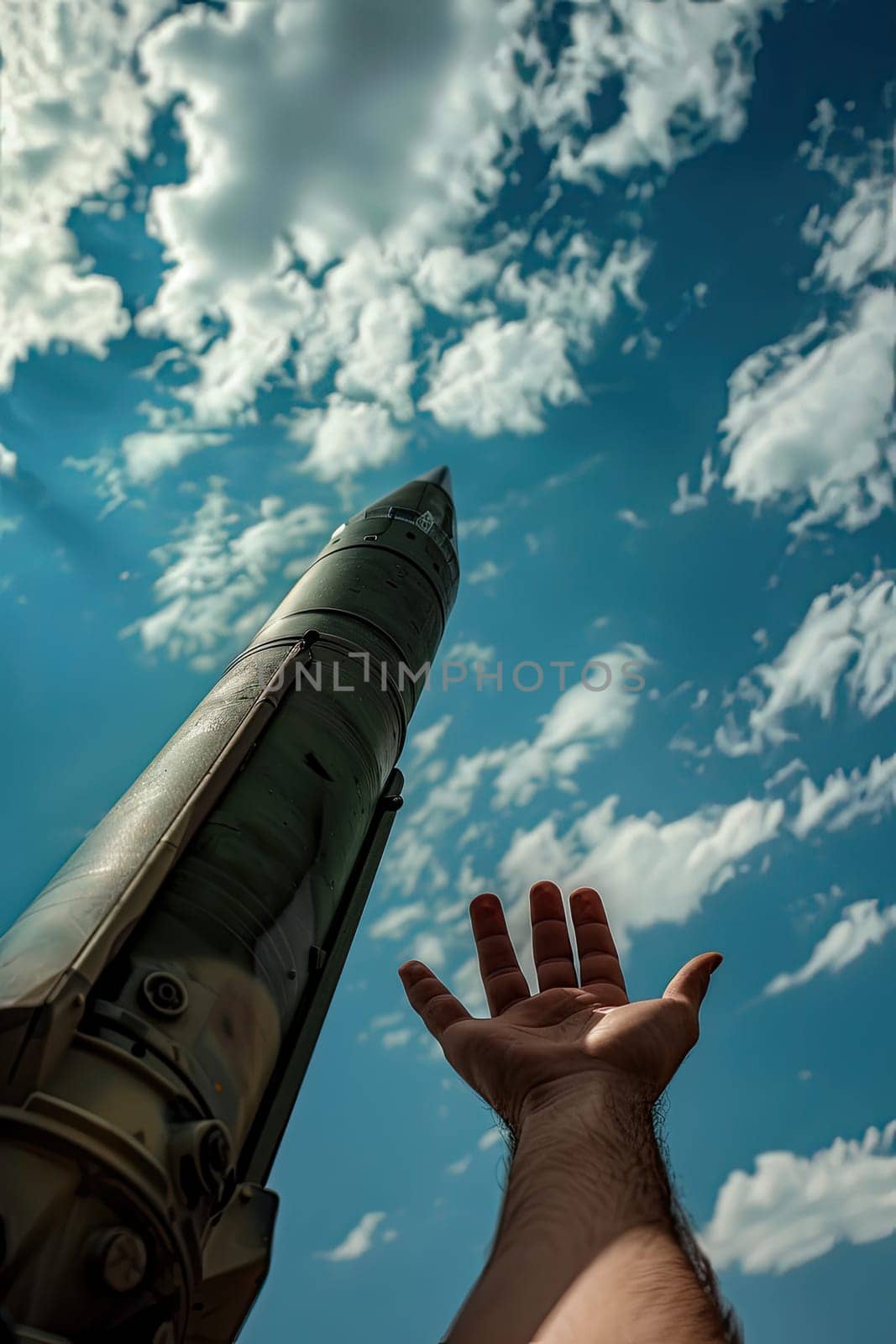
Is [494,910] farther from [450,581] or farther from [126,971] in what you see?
[450,581]

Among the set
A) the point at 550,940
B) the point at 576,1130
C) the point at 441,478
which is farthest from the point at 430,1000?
the point at 441,478

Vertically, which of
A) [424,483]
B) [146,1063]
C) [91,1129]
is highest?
[424,483]

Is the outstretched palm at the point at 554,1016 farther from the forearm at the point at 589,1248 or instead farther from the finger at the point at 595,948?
the forearm at the point at 589,1248

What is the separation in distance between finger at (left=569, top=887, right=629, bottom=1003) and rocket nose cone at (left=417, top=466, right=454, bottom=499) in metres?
4.45

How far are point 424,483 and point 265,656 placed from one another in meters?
3.00

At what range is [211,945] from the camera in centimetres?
321

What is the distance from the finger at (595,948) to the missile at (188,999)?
3.46ft

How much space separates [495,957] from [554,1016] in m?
0.50

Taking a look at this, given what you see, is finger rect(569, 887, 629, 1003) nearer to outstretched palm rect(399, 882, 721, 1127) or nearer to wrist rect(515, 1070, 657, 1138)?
outstretched palm rect(399, 882, 721, 1127)

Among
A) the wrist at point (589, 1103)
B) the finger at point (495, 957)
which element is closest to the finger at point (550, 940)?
the finger at point (495, 957)

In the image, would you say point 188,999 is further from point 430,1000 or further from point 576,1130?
point 576,1130

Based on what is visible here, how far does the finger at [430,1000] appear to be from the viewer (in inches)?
138

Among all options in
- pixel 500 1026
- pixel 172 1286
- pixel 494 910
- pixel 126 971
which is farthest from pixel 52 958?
pixel 494 910

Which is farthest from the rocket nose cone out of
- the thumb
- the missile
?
the thumb
